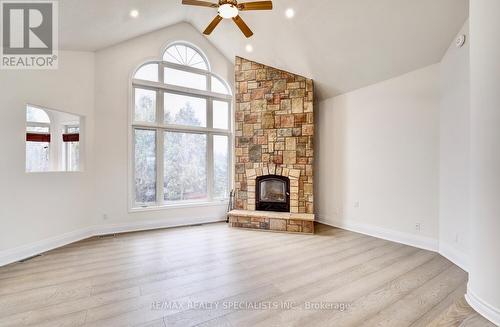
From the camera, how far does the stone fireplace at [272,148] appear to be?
4.91 metres

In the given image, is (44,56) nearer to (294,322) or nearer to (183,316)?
(183,316)

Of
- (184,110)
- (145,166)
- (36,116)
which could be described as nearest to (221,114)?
(184,110)

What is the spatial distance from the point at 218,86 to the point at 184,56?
38.9 inches

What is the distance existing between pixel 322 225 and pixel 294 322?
3.44m

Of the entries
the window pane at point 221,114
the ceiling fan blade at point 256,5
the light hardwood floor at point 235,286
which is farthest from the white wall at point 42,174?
the ceiling fan blade at point 256,5

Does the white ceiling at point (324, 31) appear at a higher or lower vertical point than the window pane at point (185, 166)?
higher

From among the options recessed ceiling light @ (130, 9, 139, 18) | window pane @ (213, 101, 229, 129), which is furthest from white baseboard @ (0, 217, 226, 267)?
recessed ceiling light @ (130, 9, 139, 18)

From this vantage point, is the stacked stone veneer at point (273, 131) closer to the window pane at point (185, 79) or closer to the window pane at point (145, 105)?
the window pane at point (185, 79)

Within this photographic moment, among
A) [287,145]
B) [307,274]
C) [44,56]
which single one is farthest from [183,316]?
[44,56]

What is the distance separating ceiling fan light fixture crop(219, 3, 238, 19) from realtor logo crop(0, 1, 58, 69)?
2043 millimetres

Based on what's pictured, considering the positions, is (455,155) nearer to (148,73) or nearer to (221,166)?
(221,166)

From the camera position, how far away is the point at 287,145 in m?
5.04

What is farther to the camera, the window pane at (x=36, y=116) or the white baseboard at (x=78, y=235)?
the window pane at (x=36, y=116)

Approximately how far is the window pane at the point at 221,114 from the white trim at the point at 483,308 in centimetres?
496
